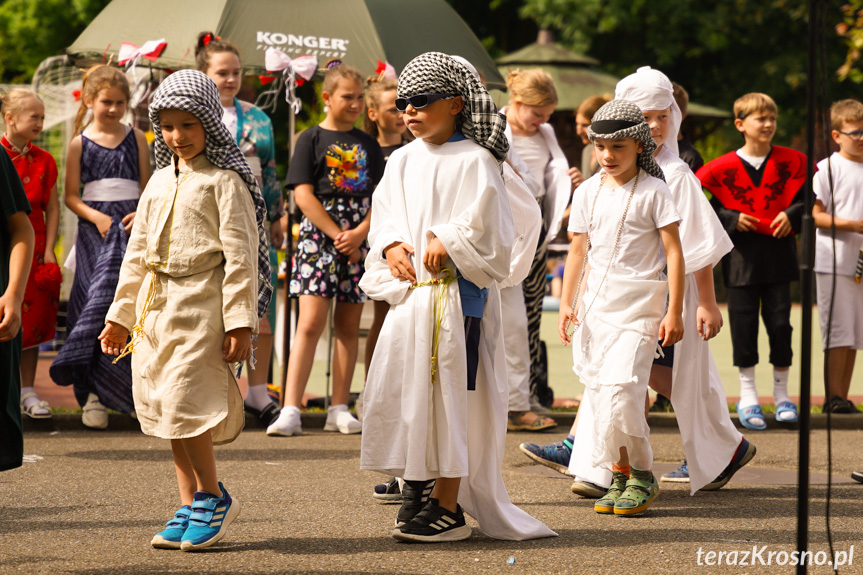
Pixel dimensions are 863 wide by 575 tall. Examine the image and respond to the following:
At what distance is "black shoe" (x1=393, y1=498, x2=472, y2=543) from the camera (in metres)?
4.52

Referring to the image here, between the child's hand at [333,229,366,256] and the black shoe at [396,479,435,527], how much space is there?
295 cm

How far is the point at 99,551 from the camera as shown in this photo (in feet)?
A: 14.1

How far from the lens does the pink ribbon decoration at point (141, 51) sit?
8.11 metres

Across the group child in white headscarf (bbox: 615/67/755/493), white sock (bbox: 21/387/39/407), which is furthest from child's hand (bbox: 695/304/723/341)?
white sock (bbox: 21/387/39/407)

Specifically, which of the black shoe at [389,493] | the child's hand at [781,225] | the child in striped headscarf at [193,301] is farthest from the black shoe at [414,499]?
the child's hand at [781,225]

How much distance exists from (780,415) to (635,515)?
3.20 meters

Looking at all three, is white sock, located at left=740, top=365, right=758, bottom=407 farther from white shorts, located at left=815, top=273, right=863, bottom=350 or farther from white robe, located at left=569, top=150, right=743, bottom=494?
white robe, located at left=569, top=150, right=743, bottom=494

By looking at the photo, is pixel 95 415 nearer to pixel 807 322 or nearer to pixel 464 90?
pixel 464 90

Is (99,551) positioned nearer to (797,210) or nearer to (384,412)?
(384,412)

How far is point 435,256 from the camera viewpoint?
4.48 metres

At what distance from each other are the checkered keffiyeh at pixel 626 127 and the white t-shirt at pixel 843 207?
3.46 metres

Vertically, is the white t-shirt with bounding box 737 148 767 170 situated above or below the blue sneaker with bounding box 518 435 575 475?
above

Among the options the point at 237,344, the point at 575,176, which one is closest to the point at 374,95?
the point at 575,176

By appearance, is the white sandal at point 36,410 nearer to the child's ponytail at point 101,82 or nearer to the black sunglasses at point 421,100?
the child's ponytail at point 101,82
